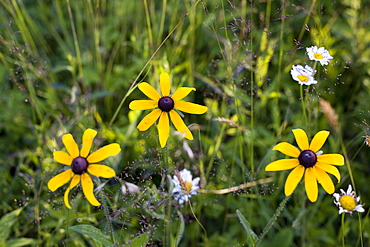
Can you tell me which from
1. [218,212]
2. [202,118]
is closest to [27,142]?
[202,118]

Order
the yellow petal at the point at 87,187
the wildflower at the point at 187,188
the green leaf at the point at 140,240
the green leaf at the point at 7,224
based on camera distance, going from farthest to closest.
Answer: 1. the green leaf at the point at 7,224
2. the wildflower at the point at 187,188
3. the green leaf at the point at 140,240
4. the yellow petal at the point at 87,187

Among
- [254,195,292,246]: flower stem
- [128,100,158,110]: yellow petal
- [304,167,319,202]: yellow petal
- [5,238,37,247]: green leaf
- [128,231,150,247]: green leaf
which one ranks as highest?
[128,100,158,110]: yellow petal

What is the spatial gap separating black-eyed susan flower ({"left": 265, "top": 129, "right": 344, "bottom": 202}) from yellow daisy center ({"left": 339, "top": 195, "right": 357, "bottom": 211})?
0.82ft

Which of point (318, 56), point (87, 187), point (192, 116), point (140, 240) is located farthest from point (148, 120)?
point (192, 116)

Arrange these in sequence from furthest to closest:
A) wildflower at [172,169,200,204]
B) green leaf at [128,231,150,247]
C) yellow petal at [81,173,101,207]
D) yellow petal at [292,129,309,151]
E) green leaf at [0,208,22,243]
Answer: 1. green leaf at [0,208,22,243]
2. wildflower at [172,169,200,204]
3. green leaf at [128,231,150,247]
4. yellow petal at [292,129,309,151]
5. yellow petal at [81,173,101,207]

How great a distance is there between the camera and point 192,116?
232 centimetres

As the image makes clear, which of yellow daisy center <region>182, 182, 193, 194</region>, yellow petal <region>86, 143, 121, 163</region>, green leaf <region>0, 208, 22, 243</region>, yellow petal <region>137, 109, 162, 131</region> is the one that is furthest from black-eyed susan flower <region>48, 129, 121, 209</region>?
green leaf <region>0, 208, 22, 243</region>

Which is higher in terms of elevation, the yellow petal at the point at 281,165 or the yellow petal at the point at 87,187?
the yellow petal at the point at 281,165

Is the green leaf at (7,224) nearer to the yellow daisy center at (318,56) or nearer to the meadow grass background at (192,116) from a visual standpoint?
the meadow grass background at (192,116)

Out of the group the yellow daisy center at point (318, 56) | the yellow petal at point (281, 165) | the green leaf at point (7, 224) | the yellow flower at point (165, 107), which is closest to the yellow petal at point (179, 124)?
the yellow flower at point (165, 107)

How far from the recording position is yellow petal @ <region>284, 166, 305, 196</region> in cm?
121

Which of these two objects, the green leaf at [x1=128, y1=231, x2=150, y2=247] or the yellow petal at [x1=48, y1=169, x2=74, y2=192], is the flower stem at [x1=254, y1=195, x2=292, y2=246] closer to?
→ the green leaf at [x1=128, y1=231, x2=150, y2=247]

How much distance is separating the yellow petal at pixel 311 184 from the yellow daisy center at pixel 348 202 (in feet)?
0.95

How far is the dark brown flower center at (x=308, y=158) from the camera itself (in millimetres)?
1237
